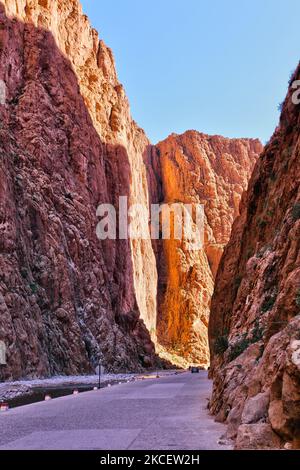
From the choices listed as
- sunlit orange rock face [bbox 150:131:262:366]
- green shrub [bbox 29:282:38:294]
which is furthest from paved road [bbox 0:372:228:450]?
sunlit orange rock face [bbox 150:131:262:366]

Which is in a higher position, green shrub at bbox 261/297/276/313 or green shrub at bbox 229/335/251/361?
green shrub at bbox 261/297/276/313

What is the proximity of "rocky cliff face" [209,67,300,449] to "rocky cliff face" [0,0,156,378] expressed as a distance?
14.7 m

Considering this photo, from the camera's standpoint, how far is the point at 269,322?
10.7 metres

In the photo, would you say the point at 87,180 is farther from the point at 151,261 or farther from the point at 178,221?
the point at 178,221

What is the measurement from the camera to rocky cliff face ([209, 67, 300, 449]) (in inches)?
292

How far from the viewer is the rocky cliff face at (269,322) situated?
7.42m

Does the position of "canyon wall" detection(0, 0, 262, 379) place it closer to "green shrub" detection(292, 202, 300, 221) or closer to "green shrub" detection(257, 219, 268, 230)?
"green shrub" detection(257, 219, 268, 230)

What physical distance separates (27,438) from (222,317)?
23.2m

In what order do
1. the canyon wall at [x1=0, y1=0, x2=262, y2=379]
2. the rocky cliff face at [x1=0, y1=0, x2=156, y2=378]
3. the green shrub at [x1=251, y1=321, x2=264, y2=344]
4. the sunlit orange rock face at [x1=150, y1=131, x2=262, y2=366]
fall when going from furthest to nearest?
the sunlit orange rock face at [x1=150, y1=131, x2=262, y2=366], the canyon wall at [x1=0, y1=0, x2=262, y2=379], the rocky cliff face at [x1=0, y1=0, x2=156, y2=378], the green shrub at [x1=251, y1=321, x2=264, y2=344]

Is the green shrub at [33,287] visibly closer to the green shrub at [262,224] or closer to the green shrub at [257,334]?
the green shrub at [262,224]

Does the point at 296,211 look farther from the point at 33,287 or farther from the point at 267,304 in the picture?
the point at 33,287

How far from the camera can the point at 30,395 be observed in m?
22.7
